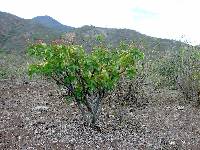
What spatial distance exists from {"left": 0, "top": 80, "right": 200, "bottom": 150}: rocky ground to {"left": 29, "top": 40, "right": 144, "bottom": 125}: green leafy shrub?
99 centimetres

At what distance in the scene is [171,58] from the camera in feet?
77.4

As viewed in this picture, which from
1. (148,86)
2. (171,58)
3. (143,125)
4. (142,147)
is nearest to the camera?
(142,147)

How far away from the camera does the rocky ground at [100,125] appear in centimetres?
1264

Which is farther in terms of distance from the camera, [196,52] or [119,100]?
[196,52]

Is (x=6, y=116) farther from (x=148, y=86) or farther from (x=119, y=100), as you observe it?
(x=148, y=86)

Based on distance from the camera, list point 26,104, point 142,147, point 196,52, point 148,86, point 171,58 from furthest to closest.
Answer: point 171,58 < point 148,86 < point 196,52 < point 26,104 < point 142,147

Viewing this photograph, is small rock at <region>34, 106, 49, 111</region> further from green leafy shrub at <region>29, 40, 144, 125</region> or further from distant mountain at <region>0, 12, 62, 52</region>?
distant mountain at <region>0, 12, 62, 52</region>

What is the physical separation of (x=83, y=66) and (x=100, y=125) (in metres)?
2.05

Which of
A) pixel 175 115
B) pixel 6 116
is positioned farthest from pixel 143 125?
pixel 6 116

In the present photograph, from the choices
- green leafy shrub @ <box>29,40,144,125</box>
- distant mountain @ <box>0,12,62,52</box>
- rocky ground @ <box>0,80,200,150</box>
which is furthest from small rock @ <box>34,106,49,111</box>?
distant mountain @ <box>0,12,62,52</box>

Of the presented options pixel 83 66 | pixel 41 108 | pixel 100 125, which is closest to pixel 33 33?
pixel 41 108

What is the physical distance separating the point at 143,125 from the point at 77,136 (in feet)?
8.55

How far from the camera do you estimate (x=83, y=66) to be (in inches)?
518

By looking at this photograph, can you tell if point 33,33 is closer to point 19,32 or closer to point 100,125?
point 19,32
